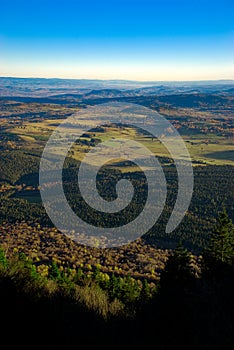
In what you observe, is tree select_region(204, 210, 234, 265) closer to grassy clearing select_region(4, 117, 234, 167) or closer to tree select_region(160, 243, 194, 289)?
tree select_region(160, 243, 194, 289)

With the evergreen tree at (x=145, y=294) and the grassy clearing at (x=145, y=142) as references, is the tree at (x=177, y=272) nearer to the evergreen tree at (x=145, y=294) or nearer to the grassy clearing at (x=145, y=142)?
the evergreen tree at (x=145, y=294)

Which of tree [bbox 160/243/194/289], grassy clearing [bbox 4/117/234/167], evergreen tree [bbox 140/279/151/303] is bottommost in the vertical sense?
grassy clearing [bbox 4/117/234/167]

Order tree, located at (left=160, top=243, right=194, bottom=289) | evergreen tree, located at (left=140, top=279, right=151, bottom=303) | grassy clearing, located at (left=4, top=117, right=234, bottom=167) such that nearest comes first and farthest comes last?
tree, located at (left=160, top=243, right=194, bottom=289) < evergreen tree, located at (left=140, top=279, right=151, bottom=303) < grassy clearing, located at (left=4, top=117, right=234, bottom=167)

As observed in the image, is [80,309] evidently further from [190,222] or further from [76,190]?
[76,190]

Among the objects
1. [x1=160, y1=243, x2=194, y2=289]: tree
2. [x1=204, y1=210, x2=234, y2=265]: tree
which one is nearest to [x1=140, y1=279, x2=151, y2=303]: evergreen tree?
[x1=160, y1=243, x2=194, y2=289]: tree

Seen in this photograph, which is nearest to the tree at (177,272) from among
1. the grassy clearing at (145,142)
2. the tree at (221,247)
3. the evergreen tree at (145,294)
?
the evergreen tree at (145,294)

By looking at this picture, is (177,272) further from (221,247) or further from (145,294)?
(145,294)

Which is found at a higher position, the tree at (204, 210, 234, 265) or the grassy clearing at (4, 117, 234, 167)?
the tree at (204, 210, 234, 265)

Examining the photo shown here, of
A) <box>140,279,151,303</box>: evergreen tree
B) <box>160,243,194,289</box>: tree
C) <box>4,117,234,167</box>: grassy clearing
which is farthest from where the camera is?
<box>4,117,234,167</box>: grassy clearing

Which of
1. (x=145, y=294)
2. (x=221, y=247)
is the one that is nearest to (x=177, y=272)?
(x=221, y=247)

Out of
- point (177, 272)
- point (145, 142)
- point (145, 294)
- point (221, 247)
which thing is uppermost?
point (221, 247)

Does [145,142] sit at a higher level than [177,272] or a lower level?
lower

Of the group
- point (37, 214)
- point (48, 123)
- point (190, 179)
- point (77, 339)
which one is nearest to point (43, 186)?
point (37, 214)
